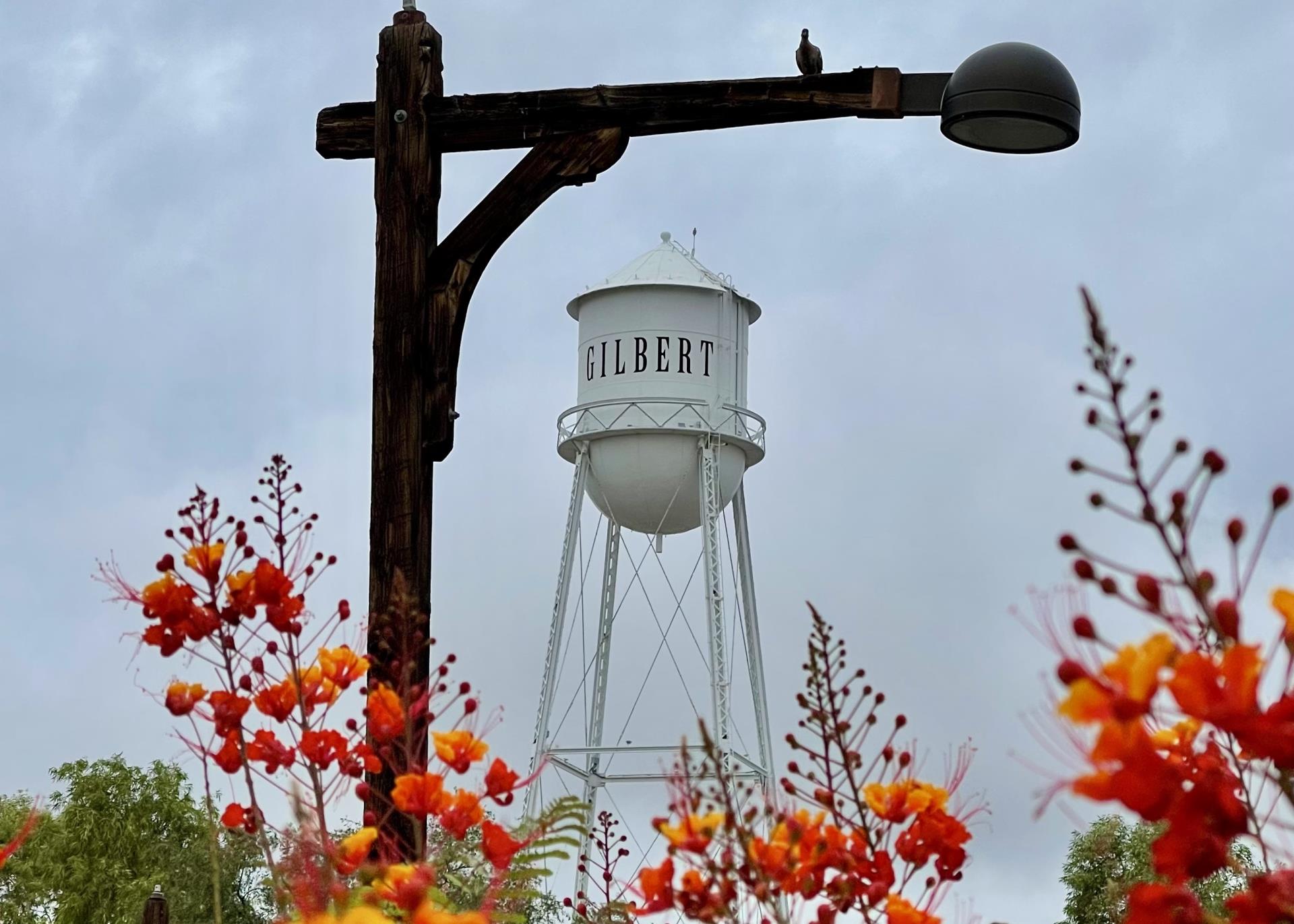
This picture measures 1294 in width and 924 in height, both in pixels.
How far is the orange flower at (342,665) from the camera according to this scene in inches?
135

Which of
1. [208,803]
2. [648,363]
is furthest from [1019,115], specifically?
[648,363]

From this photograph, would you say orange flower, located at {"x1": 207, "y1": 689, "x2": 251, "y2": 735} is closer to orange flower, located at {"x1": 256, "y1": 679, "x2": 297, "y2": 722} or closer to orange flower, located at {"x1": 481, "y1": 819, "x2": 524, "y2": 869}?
orange flower, located at {"x1": 256, "y1": 679, "x2": 297, "y2": 722}

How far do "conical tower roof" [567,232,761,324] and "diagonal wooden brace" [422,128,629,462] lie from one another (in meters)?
11.6

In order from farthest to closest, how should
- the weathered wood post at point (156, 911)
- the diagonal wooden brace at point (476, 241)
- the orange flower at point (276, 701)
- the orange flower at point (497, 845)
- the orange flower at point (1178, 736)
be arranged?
1. the diagonal wooden brace at point (476, 241)
2. the weathered wood post at point (156, 911)
3. the orange flower at point (276, 701)
4. the orange flower at point (497, 845)
5. the orange flower at point (1178, 736)

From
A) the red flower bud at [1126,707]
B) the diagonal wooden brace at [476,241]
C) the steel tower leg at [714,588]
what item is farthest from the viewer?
the steel tower leg at [714,588]

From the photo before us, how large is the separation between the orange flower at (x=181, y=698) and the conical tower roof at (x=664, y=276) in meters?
14.1

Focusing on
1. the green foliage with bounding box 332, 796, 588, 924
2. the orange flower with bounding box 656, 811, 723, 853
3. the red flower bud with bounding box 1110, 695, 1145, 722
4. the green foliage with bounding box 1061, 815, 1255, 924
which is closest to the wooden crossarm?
the green foliage with bounding box 332, 796, 588, 924

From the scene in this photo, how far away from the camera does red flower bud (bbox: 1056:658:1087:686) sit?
4.90 ft

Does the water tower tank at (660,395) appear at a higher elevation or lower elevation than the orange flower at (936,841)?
higher

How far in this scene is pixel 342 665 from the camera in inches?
135

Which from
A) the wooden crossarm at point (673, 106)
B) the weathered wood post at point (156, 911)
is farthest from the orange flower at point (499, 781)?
the wooden crossarm at point (673, 106)

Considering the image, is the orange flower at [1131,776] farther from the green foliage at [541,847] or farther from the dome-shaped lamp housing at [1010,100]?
the dome-shaped lamp housing at [1010,100]

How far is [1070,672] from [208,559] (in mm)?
2187

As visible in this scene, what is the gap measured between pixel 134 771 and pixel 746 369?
7.55 meters
